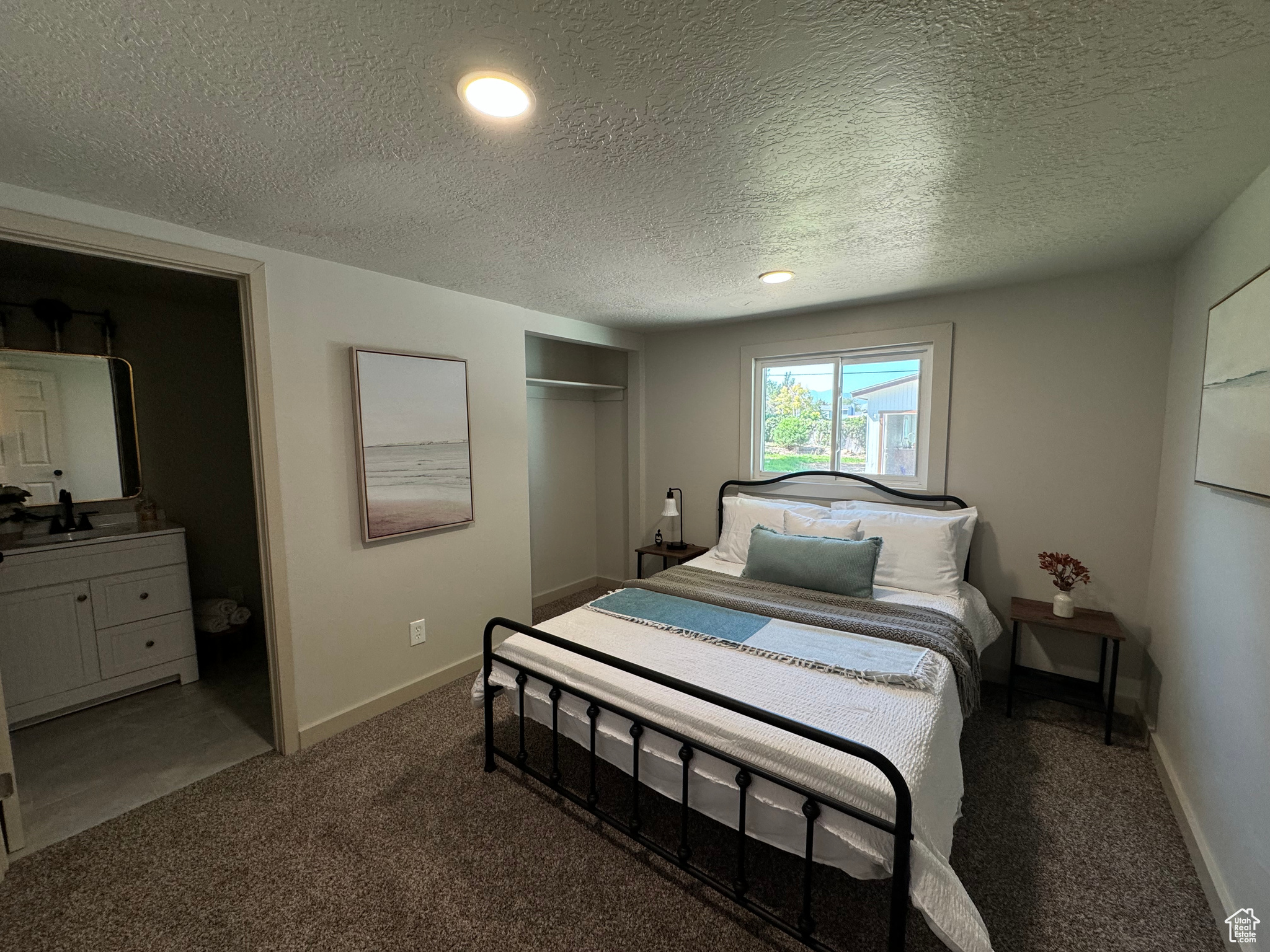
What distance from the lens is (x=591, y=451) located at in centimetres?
469

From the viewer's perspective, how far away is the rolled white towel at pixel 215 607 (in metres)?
3.30

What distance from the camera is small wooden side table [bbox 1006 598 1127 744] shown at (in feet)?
7.81

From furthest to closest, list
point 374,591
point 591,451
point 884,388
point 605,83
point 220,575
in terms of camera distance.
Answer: point 591,451
point 220,575
point 884,388
point 374,591
point 605,83

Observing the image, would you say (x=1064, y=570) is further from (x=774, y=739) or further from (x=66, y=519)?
(x=66, y=519)

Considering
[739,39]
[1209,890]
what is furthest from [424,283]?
[1209,890]

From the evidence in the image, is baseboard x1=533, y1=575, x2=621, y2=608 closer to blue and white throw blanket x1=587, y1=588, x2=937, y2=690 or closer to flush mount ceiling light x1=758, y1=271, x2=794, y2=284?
blue and white throw blanket x1=587, y1=588, x2=937, y2=690

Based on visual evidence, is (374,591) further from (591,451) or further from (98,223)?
(591,451)

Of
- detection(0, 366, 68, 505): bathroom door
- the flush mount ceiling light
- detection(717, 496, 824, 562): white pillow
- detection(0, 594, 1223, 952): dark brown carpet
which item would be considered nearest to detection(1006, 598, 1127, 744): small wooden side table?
detection(0, 594, 1223, 952): dark brown carpet

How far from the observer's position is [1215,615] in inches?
69.2

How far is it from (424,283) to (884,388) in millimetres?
2860

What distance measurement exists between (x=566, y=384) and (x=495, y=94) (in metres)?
2.67

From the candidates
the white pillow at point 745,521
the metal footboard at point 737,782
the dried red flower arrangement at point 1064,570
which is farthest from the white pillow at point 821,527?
the metal footboard at point 737,782

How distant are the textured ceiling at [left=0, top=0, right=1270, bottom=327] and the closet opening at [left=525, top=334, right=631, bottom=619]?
2.07 metres

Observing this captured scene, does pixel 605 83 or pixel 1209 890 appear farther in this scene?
pixel 1209 890
